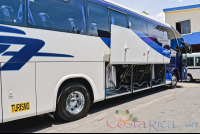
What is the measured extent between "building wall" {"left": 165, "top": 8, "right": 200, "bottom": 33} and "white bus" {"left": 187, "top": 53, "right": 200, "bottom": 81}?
25.8ft

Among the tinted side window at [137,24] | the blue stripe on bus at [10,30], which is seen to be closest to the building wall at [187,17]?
the tinted side window at [137,24]

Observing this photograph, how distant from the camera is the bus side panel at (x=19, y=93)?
315cm

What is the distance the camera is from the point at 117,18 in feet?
18.5

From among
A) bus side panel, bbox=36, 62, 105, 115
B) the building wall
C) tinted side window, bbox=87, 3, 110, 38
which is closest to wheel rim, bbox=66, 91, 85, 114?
bus side panel, bbox=36, 62, 105, 115

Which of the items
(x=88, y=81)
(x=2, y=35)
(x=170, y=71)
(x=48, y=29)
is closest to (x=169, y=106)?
(x=88, y=81)

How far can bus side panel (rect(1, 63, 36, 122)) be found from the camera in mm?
3150

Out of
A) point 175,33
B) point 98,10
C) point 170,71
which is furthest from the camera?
point 175,33

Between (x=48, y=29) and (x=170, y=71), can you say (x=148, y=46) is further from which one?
(x=48, y=29)

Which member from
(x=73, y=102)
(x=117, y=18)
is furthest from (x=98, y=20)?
(x=73, y=102)

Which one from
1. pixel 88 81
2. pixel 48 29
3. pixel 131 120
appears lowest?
pixel 131 120

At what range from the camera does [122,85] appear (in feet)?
20.9

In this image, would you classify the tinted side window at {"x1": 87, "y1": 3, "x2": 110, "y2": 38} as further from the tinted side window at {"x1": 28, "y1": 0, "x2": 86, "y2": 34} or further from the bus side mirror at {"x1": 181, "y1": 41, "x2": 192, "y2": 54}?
the bus side mirror at {"x1": 181, "y1": 41, "x2": 192, "y2": 54}

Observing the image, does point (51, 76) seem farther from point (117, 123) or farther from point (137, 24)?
Result: point (137, 24)

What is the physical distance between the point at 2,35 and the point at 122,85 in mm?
4405
